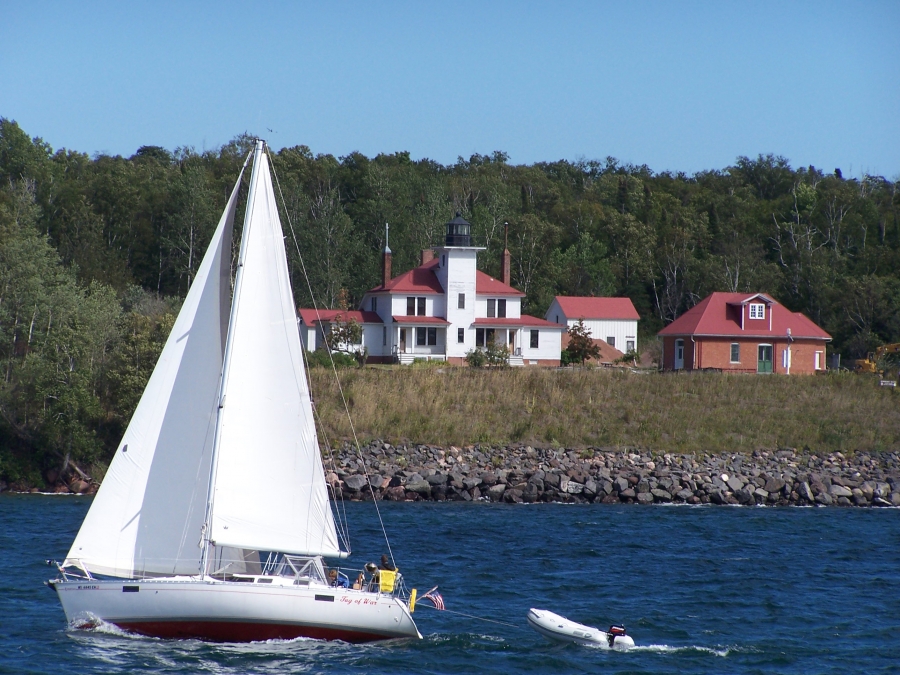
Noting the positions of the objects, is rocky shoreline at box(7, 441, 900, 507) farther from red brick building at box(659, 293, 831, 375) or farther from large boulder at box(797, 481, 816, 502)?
red brick building at box(659, 293, 831, 375)

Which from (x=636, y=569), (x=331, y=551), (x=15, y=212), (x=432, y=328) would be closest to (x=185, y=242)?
(x=15, y=212)

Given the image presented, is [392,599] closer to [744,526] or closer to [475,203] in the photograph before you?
[744,526]

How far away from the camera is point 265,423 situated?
17547 millimetres

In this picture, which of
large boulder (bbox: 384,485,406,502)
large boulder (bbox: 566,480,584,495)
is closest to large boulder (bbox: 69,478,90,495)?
large boulder (bbox: 384,485,406,502)

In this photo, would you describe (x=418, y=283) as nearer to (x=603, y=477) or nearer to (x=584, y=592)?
(x=603, y=477)

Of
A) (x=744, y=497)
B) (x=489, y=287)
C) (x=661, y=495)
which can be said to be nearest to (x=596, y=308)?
(x=489, y=287)

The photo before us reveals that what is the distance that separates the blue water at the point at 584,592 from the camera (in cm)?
1694

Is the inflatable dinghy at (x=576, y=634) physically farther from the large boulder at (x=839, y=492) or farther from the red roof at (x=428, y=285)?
the red roof at (x=428, y=285)

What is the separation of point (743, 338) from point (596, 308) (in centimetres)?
1339

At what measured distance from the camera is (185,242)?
6888cm

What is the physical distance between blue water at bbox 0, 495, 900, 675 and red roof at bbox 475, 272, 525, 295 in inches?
960

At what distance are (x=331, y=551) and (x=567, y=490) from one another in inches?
832

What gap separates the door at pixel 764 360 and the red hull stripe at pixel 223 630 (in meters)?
41.1

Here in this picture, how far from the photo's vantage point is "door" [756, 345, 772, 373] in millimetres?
53969
